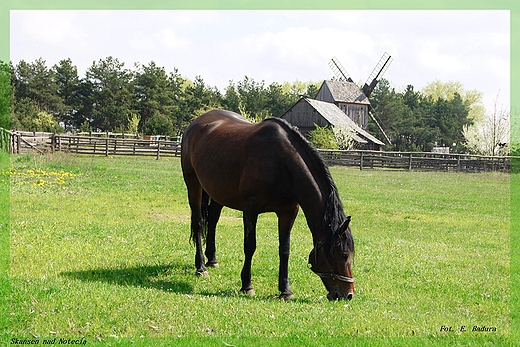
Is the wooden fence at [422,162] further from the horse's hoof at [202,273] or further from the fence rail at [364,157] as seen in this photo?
the horse's hoof at [202,273]

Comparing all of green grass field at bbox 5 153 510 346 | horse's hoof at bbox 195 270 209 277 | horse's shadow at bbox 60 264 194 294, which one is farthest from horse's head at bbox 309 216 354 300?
horse's hoof at bbox 195 270 209 277

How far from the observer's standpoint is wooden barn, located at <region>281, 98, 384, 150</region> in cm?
5081

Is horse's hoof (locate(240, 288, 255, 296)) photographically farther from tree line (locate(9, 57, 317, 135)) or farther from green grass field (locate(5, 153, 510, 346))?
tree line (locate(9, 57, 317, 135))

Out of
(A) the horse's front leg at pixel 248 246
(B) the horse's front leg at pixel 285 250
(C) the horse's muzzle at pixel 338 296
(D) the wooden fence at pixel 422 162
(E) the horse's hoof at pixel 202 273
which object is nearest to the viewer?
(C) the horse's muzzle at pixel 338 296

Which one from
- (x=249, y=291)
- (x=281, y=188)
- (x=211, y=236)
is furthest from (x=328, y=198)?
(x=211, y=236)

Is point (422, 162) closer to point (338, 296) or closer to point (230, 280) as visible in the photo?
point (230, 280)

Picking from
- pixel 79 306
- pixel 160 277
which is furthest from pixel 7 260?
pixel 79 306

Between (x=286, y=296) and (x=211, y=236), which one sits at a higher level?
(x=211, y=236)

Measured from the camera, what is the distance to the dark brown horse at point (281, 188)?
5809 mm

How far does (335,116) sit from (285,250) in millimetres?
47668

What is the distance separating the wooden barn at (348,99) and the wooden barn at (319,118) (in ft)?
11.2

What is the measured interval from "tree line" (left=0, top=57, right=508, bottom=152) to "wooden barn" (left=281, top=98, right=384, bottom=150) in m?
8.88

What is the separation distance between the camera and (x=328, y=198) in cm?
588

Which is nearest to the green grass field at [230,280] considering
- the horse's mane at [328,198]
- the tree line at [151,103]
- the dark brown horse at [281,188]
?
the dark brown horse at [281,188]
